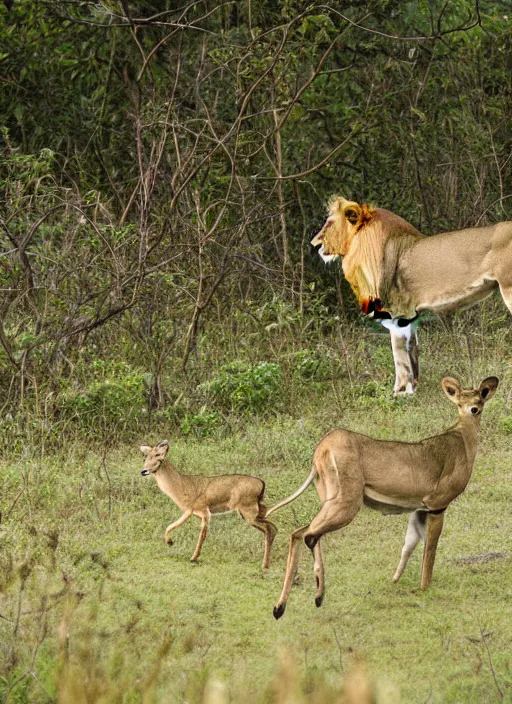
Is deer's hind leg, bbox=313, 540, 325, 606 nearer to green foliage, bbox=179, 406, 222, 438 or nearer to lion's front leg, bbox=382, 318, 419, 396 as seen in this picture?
green foliage, bbox=179, 406, 222, 438

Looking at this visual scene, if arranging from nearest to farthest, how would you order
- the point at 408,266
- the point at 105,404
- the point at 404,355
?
the point at 105,404 → the point at 408,266 → the point at 404,355

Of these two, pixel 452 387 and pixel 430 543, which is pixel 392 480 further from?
pixel 452 387

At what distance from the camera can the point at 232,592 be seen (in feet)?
19.2

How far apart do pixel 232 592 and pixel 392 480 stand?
965 millimetres

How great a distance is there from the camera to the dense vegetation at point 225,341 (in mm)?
5180

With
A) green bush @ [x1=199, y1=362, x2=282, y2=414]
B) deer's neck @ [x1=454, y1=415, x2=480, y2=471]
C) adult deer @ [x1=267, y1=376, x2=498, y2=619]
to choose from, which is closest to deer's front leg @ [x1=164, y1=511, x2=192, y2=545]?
adult deer @ [x1=267, y1=376, x2=498, y2=619]

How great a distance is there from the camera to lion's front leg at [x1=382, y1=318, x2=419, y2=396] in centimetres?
931

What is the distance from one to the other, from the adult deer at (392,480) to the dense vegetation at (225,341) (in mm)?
294

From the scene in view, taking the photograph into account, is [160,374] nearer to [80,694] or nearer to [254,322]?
[254,322]

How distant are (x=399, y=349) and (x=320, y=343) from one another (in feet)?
3.67

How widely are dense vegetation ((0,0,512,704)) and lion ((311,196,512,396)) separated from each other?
50cm

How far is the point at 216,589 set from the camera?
19.5 feet

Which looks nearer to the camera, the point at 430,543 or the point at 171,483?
the point at 430,543

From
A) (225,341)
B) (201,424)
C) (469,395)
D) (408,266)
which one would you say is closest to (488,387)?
(469,395)
